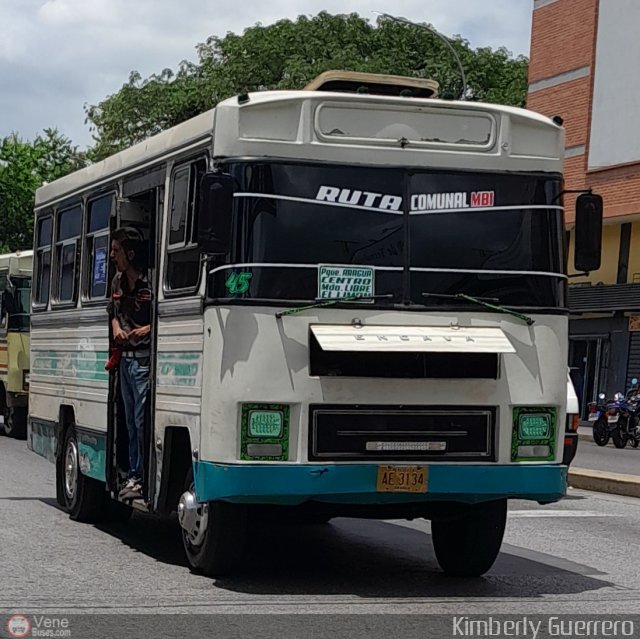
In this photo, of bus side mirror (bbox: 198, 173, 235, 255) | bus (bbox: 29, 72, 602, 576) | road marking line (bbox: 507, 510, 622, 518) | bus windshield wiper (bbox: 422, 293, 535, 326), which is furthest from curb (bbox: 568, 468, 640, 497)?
bus side mirror (bbox: 198, 173, 235, 255)

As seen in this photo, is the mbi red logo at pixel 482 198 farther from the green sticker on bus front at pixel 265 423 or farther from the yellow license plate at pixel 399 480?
the green sticker on bus front at pixel 265 423

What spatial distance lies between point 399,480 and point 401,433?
0.30m

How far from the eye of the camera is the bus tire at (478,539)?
9.88 m

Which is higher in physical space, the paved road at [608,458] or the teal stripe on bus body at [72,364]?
the teal stripe on bus body at [72,364]

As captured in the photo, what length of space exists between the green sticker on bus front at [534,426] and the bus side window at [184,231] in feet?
7.30

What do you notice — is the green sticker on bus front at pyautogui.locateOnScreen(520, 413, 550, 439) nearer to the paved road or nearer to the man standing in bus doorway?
the man standing in bus doorway

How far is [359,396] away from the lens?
907 cm

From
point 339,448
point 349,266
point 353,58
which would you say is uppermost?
point 353,58

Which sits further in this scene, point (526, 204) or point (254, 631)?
point (526, 204)

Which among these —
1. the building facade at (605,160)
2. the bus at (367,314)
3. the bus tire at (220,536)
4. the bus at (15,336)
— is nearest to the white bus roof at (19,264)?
the bus at (15,336)

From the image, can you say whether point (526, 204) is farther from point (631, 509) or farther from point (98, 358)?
point (631, 509)

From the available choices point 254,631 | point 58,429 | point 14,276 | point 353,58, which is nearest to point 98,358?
point 58,429

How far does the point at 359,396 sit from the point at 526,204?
5.39ft

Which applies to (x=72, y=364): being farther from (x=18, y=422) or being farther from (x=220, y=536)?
(x=18, y=422)
